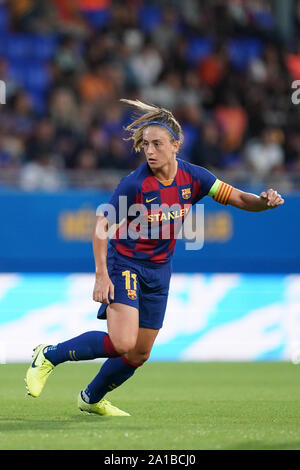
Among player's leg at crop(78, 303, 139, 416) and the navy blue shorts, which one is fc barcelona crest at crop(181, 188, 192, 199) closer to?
the navy blue shorts

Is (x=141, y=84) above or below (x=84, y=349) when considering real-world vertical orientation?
above

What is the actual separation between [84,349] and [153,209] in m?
1.03

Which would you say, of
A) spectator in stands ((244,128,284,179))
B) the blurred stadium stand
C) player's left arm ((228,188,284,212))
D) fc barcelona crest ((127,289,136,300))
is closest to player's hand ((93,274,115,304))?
fc barcelona crest ((127,289,136,300))

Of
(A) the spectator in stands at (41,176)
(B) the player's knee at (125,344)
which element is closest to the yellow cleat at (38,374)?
(B) the player's knee at (125,344)

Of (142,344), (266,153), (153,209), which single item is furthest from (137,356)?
(266,153)

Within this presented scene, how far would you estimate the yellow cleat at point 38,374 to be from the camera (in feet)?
21.4

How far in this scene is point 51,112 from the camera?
46.0ft

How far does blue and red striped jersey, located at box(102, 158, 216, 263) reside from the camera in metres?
6.45

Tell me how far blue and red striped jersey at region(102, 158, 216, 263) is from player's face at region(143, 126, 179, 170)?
0.41ft

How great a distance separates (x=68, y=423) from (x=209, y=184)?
1838mm

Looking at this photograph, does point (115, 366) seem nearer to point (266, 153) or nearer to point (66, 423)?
point (66, 423)

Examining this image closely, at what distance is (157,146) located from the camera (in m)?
6.50

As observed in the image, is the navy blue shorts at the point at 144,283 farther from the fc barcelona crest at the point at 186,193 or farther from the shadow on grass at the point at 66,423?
the shadow on grass at the point at 66,423
